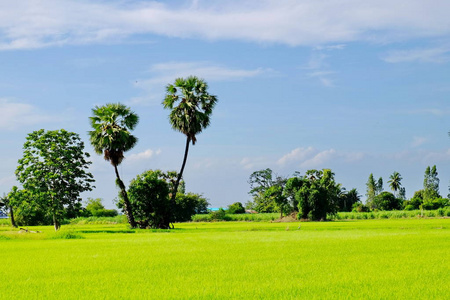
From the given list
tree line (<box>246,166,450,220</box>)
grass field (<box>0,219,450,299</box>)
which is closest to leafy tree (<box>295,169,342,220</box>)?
tree line (<box>246,166,450,220</box>)

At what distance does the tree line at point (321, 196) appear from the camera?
8619 cm

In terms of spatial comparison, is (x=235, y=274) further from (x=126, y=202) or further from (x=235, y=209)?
(x=235, y=209)

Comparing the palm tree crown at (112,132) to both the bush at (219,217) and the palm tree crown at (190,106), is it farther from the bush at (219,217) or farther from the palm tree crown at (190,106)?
the bush at (219,217)

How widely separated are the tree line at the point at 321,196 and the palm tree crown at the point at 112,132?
36348mm

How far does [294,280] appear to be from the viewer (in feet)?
51.0

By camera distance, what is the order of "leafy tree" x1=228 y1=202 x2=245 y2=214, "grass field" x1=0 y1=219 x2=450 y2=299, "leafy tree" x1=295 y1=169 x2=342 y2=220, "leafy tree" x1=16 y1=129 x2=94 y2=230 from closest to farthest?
"grass field" x1=0 y1=219 x2=450 y2=299 < "leafy tree" x1=16 y1=129 x2=94 y2=230 < "leafy tree" x1=295 y1=169 x2=342 y2=220 < "leafy tree" x1=228 y1=202 x2=245 y2=214

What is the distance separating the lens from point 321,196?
85.7 m

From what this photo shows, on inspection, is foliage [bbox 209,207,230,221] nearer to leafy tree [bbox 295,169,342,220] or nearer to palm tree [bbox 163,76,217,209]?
leafy tree [bbox 295,169,342,220]

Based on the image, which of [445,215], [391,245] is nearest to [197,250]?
[391,245]

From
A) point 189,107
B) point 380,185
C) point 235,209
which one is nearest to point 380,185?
point 380,185

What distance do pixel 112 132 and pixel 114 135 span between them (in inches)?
15.2

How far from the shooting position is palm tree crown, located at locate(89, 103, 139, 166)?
5672 cm

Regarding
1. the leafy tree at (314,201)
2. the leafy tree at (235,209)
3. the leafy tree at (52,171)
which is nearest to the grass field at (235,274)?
the leafy tree at (52,171)

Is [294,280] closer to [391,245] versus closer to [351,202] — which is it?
[391,245]
